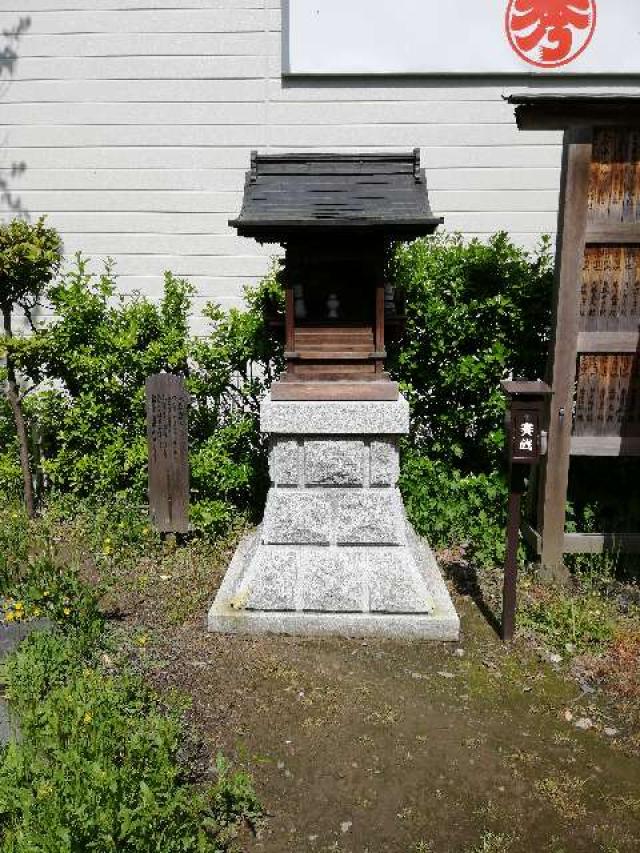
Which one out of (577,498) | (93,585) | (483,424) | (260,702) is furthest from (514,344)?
(93,585)

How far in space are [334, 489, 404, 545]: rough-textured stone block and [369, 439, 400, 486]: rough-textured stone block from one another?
0.08 m

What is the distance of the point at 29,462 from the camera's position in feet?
23.2

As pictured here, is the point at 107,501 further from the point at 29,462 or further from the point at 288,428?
the point at 288,428

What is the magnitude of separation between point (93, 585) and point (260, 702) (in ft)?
6.76

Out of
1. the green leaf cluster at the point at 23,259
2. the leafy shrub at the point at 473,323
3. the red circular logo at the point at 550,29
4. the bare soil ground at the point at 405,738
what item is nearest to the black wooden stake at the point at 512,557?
the bare soil ground at the point at 405,738

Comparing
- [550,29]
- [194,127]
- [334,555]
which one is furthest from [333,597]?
[550,29]

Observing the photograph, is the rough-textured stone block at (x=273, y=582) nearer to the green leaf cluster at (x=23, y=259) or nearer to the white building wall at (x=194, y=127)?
the green leaf cluster at (x=23, y=259)

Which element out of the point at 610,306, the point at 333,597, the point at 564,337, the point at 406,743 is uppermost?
the point at 610,306

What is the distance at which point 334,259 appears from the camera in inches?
183

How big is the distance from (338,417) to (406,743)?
211 centimetres

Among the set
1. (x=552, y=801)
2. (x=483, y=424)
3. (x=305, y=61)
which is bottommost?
(x=552, y=801)

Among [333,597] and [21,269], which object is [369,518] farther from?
[21,269]

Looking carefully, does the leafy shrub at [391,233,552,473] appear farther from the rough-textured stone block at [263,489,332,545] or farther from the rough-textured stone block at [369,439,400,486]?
the rough-textured stone block at [263,489,332,545]

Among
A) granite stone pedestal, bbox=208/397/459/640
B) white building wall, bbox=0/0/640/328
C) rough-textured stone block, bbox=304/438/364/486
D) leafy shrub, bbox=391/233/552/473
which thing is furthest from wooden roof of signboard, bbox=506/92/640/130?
white building wall, bbox=0/0/640/328
